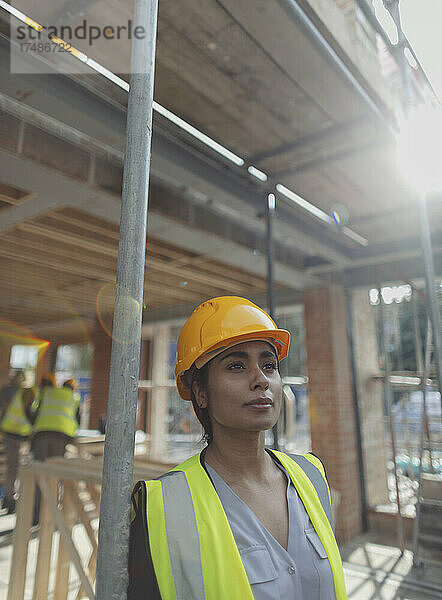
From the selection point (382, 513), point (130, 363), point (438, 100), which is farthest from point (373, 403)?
point (130, 363)

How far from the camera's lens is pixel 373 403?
5.35 m

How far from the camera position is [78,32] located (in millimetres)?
1949

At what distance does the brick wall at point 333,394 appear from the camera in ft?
15.7

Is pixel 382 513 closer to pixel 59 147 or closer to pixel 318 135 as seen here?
pixel 318 135

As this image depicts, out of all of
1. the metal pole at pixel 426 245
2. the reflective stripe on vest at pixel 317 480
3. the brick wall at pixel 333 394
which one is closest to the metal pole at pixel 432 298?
the metal pole at pixel 426 245

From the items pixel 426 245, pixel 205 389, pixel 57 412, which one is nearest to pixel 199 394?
pixel 205 389

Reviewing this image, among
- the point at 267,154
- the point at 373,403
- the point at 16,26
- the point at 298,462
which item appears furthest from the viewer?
the point at 373,403

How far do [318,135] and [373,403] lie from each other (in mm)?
3708

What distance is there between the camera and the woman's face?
1008 mm

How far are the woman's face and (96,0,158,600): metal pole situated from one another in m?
0.26

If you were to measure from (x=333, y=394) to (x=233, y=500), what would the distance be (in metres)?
Result: 4.29

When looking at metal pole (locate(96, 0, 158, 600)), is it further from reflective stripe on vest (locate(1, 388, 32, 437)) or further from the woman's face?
reflective stripe on vest (locate(1, 388, 32, 437))

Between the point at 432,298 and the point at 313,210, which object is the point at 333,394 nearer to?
the point at 313,210

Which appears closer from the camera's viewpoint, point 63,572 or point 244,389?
point 244,389
